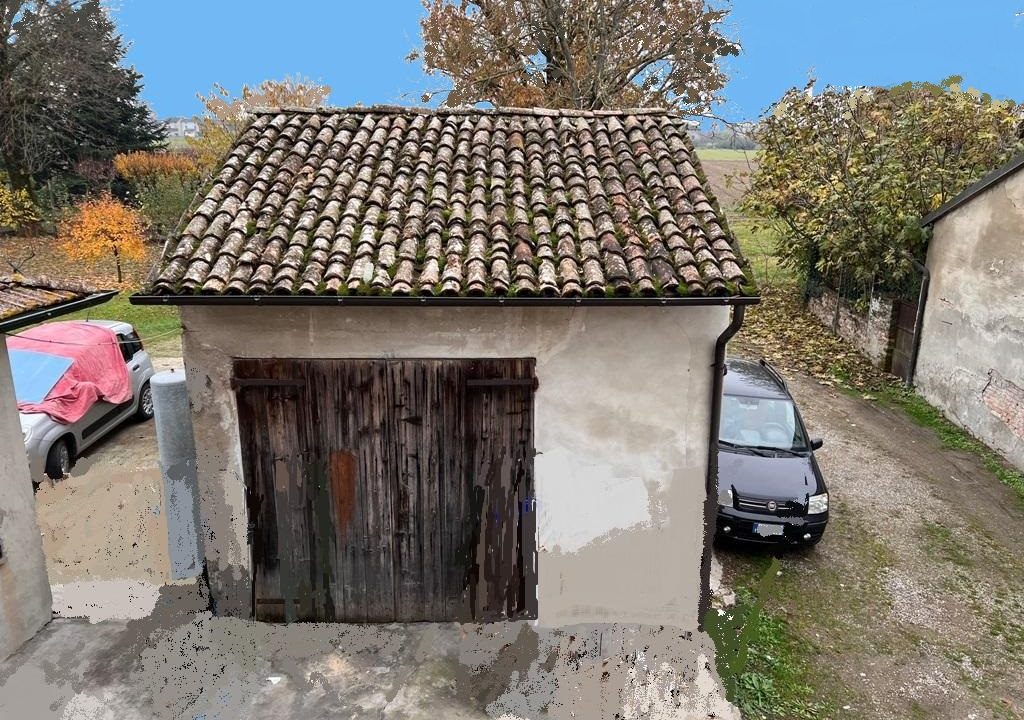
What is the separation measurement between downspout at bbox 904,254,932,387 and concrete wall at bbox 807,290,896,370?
35.1 inches

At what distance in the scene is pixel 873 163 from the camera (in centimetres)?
1439

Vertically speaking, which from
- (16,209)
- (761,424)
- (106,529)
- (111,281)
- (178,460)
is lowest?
(106,529)

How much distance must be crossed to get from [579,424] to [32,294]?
15.2 ft

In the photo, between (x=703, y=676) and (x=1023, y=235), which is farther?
(x=1023, y=235)

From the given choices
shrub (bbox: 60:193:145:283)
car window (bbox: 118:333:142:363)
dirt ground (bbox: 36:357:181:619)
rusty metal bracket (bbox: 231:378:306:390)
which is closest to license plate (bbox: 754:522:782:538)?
rusty metal bracket (bbox: 231:378:306:390)

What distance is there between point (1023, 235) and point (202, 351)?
11.8 meters

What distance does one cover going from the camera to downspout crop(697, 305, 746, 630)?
5417mm

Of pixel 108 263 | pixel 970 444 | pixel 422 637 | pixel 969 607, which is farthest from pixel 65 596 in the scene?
pixel 108 263

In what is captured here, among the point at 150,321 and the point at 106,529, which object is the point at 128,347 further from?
the point at 150,321

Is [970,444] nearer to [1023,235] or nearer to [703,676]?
[1023,235]

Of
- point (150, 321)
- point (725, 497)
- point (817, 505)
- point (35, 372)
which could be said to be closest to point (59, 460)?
point (35, 372)

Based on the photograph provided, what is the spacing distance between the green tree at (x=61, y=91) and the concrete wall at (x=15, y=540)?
26.6 metres

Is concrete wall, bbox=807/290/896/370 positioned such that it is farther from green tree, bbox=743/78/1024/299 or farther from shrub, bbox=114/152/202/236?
shrub, bbox=114/152/202/236

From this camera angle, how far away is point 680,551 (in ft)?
19.6
